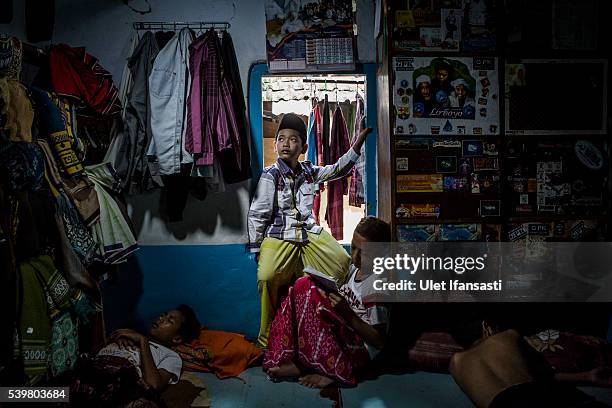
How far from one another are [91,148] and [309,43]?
1.52 meters

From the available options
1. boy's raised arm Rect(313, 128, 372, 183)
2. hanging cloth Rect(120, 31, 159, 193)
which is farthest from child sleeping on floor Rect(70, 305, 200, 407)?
boy's raised arm Rect(313, 128, 372, 183)

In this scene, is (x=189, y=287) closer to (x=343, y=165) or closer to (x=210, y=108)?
(x=210, y=108)

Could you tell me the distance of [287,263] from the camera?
3082 millimetres

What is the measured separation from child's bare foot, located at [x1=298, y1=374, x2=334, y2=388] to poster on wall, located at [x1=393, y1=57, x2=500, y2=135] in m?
1.38

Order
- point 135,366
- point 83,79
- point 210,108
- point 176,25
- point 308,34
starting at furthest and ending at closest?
point 176,25, point 308,34, point 210,108, point 83,79, point 135,366

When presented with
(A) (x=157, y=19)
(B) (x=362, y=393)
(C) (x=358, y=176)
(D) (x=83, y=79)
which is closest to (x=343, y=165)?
(C) (x=358, y=176)

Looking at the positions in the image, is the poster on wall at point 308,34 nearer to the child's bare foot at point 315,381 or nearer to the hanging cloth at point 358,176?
the hanging cloth at point 358,176

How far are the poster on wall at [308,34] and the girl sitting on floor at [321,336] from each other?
1148 mm

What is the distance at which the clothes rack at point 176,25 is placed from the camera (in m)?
3.21

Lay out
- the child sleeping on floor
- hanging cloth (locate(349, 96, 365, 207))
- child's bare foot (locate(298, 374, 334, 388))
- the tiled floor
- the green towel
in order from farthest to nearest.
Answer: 1. hanging cloth (locate(349, 96, 365, 207))
2. child's bare foot (locate(298, 374, 334, 388))
3. the tiled floor
4. the child sleeping on floor
5. the green towel

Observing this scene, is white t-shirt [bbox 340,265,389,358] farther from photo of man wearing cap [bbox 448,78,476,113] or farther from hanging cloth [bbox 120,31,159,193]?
hanging cloth [bbox 120,31,159,193]

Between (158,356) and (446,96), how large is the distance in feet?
6.92

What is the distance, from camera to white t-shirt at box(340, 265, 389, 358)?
282cm

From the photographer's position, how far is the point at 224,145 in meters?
2.95
